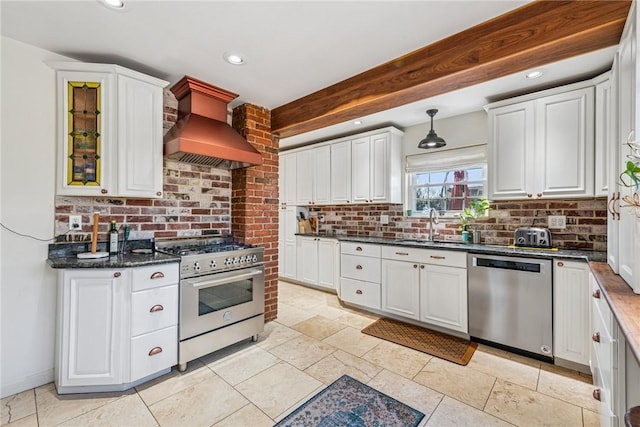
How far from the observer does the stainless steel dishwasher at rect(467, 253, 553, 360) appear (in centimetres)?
235

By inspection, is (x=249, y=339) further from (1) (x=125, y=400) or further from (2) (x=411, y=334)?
(2) (x=411, y=334)

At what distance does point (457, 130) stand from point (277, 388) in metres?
3.36

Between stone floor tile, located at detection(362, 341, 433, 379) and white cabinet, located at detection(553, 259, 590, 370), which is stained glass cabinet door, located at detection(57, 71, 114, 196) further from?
white cabinet, located at detection(553, 259, 590, 370)

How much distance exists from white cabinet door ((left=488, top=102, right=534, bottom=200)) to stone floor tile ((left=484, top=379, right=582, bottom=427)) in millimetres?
1690

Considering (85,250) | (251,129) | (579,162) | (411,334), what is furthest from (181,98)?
(579,162)

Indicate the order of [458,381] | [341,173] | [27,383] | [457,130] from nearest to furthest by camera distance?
[27,383] < [458,381] < [457,130] < [341,173]

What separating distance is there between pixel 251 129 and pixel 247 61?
3.05ft

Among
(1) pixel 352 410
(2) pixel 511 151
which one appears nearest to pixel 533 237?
(2) pixel 511 151

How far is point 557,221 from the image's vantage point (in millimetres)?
2729

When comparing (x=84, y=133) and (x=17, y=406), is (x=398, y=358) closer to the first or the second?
(x=17, y=406)

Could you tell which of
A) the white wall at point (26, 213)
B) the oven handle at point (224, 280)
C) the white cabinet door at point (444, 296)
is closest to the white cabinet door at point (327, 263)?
the white cabinet door at point (444, 296)

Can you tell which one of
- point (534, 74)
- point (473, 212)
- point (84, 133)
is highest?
point (534, 74)

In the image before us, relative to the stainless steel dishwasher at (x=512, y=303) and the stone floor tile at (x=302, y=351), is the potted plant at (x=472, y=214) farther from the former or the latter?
the stone floor tile at (x=302, y=351)

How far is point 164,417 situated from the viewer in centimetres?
174
